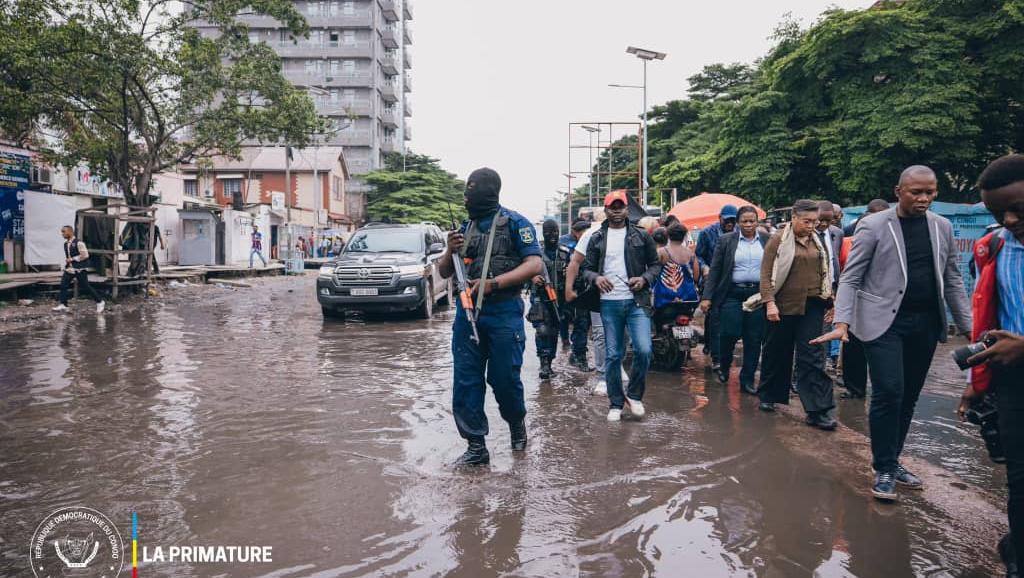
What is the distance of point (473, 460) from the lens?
174 inches

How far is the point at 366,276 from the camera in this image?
1255cm

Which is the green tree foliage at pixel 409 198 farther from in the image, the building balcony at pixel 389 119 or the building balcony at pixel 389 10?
the building balcony at pixel 389 10

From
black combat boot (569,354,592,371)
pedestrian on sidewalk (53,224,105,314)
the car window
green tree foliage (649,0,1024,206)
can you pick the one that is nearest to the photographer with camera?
black combat boot (569,354,592,371)

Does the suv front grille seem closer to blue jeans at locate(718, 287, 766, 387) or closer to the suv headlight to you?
the suv headlight

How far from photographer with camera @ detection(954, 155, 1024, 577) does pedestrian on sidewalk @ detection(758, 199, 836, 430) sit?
239cm

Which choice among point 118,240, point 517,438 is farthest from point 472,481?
point 118,240

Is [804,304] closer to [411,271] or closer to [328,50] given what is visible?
[411,271]

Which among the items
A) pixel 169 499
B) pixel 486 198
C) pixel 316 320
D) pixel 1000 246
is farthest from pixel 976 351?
pixel 316 320

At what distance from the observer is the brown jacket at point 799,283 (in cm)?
566

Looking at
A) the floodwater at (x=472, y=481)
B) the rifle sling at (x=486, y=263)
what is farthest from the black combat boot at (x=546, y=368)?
the rifle sling at (x=486, y=263)

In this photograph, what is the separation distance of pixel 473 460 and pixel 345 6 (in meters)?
70.6

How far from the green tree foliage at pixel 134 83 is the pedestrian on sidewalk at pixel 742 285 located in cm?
1427

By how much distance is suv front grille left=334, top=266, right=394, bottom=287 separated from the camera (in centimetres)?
1253

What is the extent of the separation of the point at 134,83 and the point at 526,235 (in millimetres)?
15929
